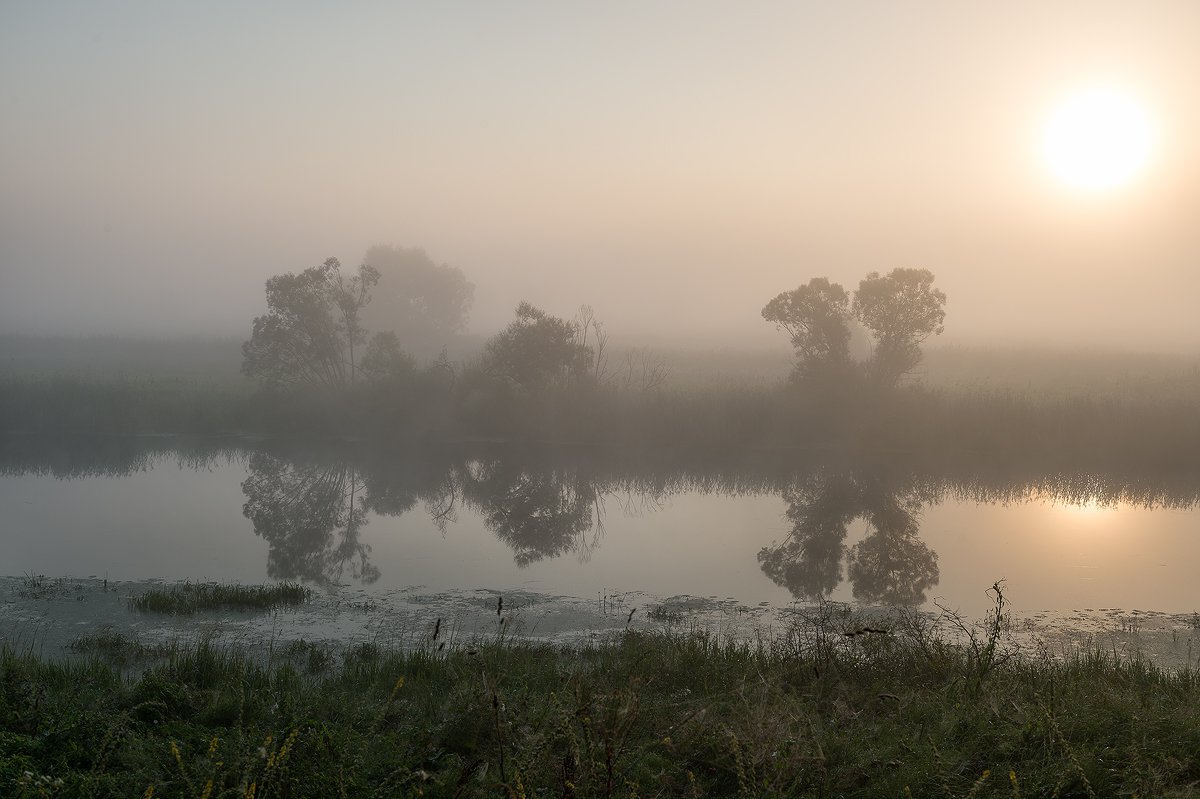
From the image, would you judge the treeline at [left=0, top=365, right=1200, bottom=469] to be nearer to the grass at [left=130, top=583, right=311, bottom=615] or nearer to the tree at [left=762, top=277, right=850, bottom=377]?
the tree at [left=762, top=277, right=850, bottom=377]

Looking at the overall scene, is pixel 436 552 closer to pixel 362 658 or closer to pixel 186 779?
pixel 362 658

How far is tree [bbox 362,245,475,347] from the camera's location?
5666cm

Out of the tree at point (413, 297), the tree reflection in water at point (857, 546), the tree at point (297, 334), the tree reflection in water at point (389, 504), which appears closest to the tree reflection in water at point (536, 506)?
the tree reflection in water at point (389, 504)

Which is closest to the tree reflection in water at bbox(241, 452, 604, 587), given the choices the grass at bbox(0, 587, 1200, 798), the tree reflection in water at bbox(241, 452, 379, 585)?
the tree reflection in water at bbox(241, 452, 379, 585)

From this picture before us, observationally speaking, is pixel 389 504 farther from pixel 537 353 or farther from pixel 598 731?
pixel 598 731

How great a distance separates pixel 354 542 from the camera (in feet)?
44.9

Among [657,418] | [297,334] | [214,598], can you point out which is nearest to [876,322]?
[657,418]

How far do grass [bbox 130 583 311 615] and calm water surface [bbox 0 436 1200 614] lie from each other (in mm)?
1059

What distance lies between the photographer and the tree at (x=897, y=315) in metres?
25.7

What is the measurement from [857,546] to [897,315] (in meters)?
13.8

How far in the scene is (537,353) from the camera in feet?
85.0

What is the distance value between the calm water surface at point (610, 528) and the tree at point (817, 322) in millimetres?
5665

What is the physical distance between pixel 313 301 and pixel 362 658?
2165 centimetres

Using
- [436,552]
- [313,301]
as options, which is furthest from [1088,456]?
[313,301]
